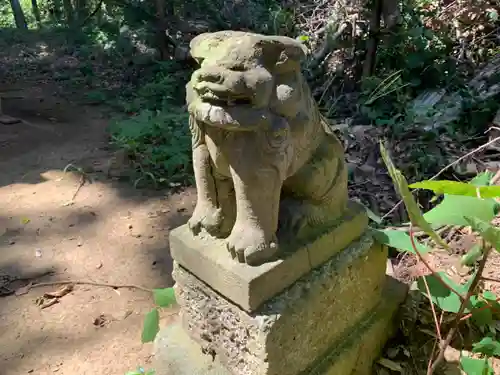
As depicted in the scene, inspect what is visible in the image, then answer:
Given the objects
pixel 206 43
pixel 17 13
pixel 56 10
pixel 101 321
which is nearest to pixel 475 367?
pixel 206 43

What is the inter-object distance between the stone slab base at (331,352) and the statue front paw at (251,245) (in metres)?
0.37

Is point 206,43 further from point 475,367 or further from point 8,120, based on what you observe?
point 8,120

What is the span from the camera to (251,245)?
1.30 meters

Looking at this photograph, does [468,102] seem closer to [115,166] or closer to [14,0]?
[115,166]

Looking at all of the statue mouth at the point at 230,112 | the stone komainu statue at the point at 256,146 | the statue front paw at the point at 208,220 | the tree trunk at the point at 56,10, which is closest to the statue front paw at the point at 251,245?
the stone komainu statue at the point at 256,146

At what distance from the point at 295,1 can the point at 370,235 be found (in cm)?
439

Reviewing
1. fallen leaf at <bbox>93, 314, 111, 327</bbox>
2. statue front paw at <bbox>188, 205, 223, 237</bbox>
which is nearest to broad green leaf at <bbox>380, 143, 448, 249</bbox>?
statue front paw at <bbox>188, 205, 223, 237</bbox>

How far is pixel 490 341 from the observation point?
5.10 ft

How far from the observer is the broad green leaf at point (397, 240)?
161 centimetres

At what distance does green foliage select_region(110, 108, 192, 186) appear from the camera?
138 inches

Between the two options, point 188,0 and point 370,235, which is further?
point 188,0

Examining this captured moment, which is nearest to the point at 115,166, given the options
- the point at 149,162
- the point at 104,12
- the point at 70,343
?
the point at 149,162

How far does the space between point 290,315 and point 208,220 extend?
37 centimetres

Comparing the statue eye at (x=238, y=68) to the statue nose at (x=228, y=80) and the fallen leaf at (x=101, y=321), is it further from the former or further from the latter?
the fallen leaf at (x=101, y=321)
